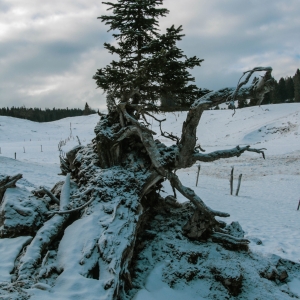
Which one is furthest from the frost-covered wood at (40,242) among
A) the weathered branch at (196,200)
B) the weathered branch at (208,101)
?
the weathered branch at (208,101)

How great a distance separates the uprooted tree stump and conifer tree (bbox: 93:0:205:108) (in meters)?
1.03

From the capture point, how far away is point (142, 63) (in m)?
7.30

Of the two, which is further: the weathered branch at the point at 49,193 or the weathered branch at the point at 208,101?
the weathered branch at the point at 49,193

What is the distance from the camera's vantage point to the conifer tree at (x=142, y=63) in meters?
7.79

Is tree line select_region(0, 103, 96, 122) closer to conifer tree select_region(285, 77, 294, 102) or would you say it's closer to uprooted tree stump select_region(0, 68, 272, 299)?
conifer tree select_region(285, 77, 294, 102)

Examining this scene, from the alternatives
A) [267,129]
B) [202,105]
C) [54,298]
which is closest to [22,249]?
[54,298]

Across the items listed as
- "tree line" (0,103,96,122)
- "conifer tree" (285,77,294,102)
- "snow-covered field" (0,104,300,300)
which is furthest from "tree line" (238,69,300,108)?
"tree line" (0,103,96,122)

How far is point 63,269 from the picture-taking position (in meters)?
4.46

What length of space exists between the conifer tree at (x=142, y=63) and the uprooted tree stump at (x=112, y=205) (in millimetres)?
1027

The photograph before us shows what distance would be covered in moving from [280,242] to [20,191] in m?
8.16

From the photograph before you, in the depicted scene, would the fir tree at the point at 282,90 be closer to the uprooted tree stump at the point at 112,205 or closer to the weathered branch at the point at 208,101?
the weathered branch at the point at 208,101

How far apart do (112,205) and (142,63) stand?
4.00 metres

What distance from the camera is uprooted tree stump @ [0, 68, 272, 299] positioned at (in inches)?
179

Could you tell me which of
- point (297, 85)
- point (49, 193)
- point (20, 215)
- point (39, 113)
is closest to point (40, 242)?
point (20, 215)
